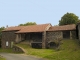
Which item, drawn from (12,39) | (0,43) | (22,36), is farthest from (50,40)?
(0,43)

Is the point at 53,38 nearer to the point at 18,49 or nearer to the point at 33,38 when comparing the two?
the point at 33,38

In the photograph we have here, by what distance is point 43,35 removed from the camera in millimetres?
43156

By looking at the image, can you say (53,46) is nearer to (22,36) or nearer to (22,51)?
(22,51)

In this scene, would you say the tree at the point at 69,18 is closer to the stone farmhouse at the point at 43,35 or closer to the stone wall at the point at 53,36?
the stone farmhouse at the point at 43,35

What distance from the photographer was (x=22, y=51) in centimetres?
3844

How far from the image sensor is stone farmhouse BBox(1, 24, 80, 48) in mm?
40688

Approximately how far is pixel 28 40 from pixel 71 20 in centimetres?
1971

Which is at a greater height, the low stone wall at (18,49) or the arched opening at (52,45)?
the arched opening at (52,45)

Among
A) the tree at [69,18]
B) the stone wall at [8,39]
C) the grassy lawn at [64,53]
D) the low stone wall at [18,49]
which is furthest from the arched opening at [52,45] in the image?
the tree at [69,18]

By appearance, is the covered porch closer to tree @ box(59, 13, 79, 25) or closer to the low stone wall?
the low stone wall

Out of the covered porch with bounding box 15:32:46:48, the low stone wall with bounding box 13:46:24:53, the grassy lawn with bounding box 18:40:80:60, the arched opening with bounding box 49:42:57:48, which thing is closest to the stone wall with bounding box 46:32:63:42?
the arched opening with bounding box 49:42:57:48

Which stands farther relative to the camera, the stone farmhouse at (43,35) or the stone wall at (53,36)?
the stone wall at (53,36)

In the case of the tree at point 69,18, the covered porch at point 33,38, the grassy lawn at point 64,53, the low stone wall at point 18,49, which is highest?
the tree at point 69,18

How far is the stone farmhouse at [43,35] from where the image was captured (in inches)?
1602
